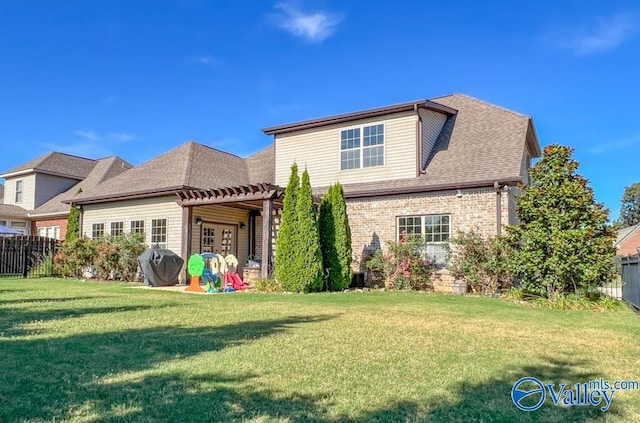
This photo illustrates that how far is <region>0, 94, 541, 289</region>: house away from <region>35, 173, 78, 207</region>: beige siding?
30.2 ft

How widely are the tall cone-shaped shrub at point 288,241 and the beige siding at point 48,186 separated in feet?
68.9

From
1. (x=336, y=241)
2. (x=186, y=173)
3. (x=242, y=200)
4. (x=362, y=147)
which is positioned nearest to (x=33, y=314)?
(x=242, y=200)

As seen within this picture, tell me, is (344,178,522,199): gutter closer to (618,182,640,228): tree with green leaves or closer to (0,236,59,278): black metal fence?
(0,236,59,278): black metal fence

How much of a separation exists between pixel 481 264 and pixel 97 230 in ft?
52.9

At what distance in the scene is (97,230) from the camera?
20.1 m

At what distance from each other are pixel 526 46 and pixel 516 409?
1490cm

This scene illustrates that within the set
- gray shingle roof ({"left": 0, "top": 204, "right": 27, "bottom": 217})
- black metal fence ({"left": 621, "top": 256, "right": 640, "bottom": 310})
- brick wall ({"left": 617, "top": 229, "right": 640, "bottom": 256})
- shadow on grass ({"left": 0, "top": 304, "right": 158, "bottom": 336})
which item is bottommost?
shadow on grass ({"left": 0, "top": 304, "right": 158, "bottom": 336})

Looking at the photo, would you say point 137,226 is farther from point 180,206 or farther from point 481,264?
point 481,264

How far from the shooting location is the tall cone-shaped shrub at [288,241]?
13.2 metres

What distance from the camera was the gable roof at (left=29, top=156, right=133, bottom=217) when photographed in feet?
83.1

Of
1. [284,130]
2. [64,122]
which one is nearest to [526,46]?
[284,130]

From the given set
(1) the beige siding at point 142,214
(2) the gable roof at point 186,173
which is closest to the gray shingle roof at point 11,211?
(2) the gable roof at point 186,173

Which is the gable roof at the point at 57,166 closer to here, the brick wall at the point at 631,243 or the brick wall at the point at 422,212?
the brick wall at the point at 422,212

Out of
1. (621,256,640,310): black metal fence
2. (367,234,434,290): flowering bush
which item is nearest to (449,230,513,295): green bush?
(367,234,434,290): flowering bush
